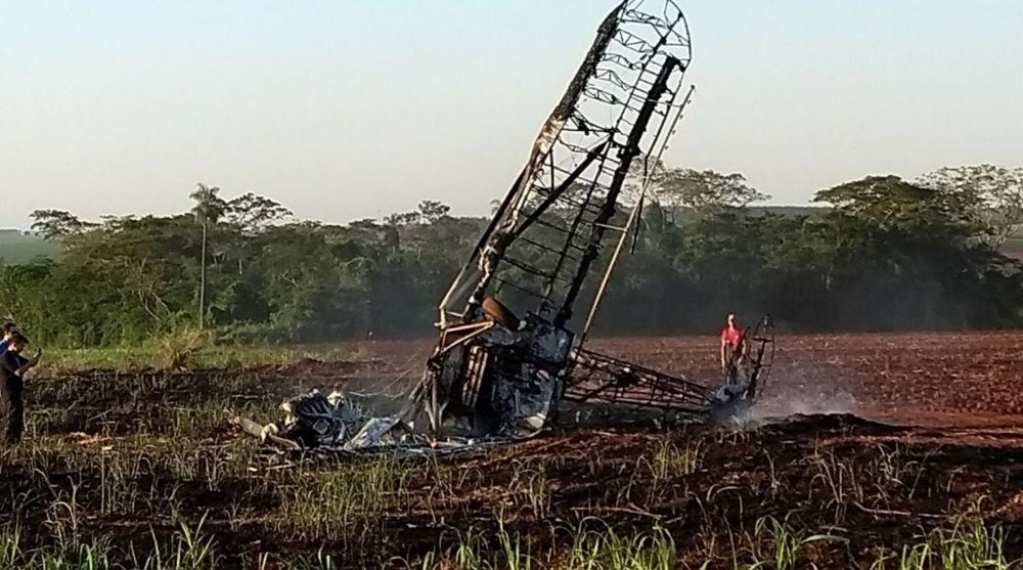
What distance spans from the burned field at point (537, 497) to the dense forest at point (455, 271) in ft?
69.6

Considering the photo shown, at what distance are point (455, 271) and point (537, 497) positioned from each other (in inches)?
1316

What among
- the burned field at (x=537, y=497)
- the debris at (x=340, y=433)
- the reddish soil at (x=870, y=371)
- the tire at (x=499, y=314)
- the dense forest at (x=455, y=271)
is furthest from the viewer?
the dense forest at (x=455, y=271)

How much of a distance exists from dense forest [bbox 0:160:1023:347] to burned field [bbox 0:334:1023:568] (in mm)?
21201

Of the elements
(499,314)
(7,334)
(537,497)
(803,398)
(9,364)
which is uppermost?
(499,314)

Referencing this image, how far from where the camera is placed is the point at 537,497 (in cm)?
1072

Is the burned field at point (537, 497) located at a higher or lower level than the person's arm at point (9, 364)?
lower

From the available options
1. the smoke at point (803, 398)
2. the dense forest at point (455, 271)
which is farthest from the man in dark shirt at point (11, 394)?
the dense forest at point (455, 271)

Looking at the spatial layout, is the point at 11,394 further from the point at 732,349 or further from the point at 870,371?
the point at 870,371

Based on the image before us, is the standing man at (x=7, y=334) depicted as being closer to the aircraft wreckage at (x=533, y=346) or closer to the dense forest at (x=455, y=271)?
the aircraft wreckage at (x=533, y=346)

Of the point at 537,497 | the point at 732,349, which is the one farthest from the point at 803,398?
the point at 537,497

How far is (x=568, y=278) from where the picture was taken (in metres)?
16.5

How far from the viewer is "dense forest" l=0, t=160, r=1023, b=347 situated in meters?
39.3

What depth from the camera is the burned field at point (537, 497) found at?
8.65 metres

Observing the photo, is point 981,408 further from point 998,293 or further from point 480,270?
point 998,293
